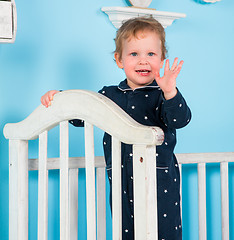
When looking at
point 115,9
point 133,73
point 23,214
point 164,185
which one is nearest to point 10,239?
point 23,214

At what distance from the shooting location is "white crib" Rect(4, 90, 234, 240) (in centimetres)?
90

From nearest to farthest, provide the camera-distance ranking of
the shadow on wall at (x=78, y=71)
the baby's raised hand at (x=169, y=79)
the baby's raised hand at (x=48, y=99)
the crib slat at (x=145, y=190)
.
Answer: the crib slat at (x=145, y=190) → the baby's raised hand at (x=169, y=79) → the baby's raised hand at (x=48, y=99) → the shadow on wall at (x=78, y=71)

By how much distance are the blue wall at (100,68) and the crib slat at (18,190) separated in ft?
0.44

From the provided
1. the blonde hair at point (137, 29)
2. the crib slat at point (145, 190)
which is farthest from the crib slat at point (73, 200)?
the crib slat at point (145, 190)

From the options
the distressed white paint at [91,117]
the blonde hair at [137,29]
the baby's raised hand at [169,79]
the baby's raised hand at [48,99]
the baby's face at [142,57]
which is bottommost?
the distressed white paint at [91,117]

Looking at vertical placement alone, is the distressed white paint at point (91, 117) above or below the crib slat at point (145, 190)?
above

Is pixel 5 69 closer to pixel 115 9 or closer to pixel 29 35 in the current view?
pixel 29 35

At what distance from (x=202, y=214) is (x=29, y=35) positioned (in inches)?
31.8

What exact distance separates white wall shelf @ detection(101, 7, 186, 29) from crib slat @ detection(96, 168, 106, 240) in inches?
19.0

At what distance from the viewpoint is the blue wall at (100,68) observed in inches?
57.1

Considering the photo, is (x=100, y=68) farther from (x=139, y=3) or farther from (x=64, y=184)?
(x=64, y=184)

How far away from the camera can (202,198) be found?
1.62 meters

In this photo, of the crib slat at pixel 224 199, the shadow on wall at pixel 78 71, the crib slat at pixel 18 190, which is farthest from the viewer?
the crib slat at pixel 224 199

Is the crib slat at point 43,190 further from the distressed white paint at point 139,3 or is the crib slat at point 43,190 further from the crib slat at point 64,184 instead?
the distressed white paint at point 139,3
